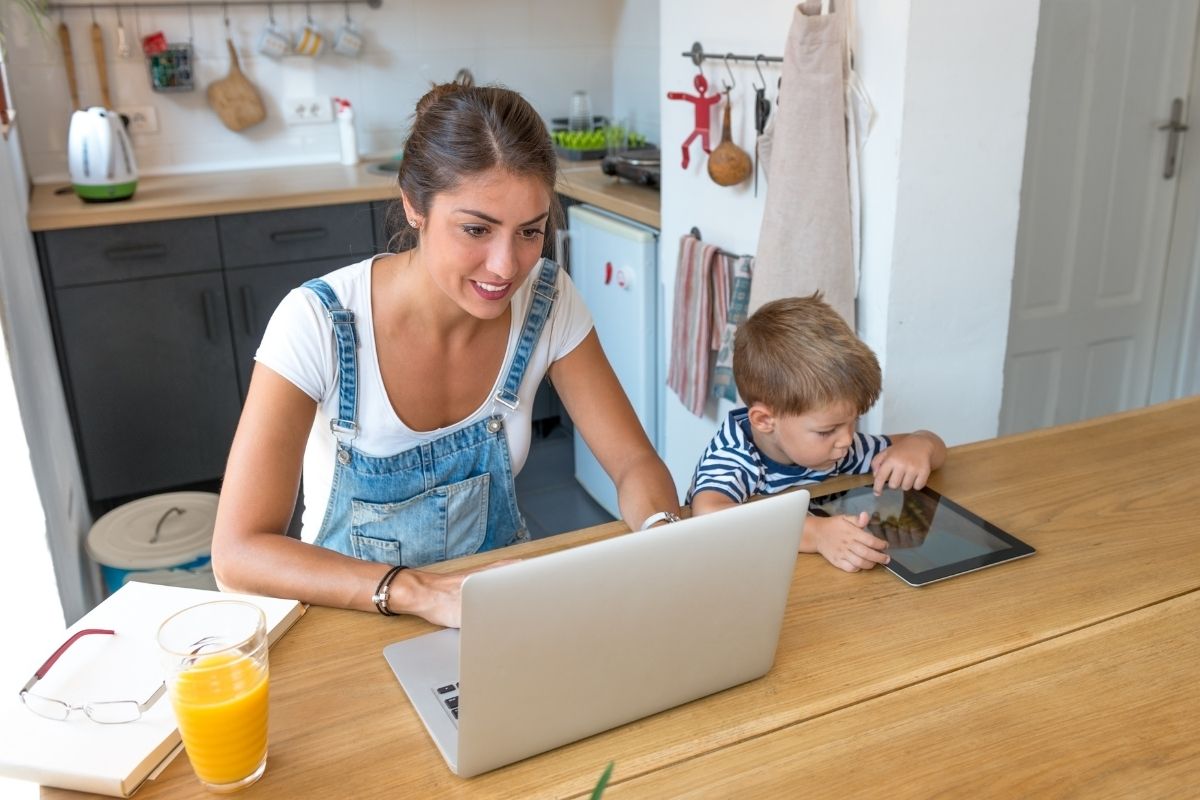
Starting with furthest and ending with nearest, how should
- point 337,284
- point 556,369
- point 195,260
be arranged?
1. point 195,260
2. point 556,369
3. point 337,284

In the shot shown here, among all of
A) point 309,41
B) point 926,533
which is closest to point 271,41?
point 309,41

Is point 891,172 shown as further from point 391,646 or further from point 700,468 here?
point 391,646

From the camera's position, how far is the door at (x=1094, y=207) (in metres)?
2.71

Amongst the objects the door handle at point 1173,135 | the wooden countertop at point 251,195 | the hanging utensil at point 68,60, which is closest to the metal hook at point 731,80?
the wooden countertop at point 251,195

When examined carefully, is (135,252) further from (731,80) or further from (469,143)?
(469,143)

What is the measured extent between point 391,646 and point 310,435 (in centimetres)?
49

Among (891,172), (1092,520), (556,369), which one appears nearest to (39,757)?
(556,369)

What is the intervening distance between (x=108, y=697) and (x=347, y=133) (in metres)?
2.85

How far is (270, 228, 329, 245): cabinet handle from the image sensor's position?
3.10 metres

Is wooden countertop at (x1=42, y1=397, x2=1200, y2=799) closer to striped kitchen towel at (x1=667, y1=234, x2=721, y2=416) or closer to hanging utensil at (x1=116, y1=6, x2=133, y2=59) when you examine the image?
striped kitchen towel at (x1=667, y1=234, x2=721, y2=416)

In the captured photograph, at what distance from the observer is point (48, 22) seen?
3170 mm

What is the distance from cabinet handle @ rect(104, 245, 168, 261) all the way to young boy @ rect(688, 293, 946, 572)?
6.64ft

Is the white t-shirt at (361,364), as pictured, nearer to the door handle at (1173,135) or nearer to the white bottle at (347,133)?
the door handle at (1173,135)

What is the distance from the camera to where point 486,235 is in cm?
131
